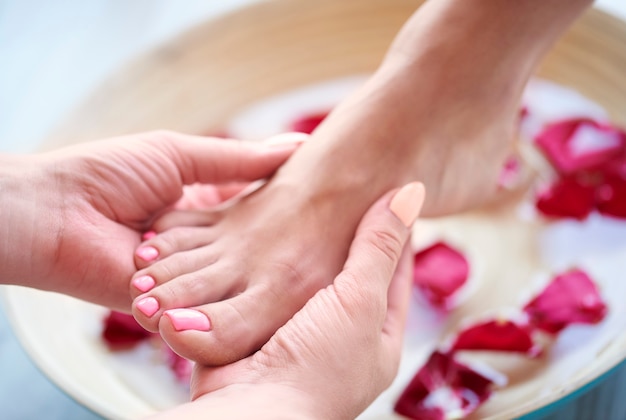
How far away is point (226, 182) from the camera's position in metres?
1.01

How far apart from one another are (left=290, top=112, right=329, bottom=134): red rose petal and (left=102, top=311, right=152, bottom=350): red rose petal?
14.7 inches

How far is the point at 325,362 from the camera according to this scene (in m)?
0.77

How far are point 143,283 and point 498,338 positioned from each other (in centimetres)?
38

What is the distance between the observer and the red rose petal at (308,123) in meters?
1.24

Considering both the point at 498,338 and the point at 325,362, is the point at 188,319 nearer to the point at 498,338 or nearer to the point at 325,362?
the point at 325,362

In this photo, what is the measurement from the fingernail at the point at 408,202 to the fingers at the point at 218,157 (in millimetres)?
153

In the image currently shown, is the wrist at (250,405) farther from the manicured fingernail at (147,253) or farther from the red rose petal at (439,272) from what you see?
the red rose petal at (439,272)

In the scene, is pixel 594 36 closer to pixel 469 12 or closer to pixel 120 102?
pixel 469 12

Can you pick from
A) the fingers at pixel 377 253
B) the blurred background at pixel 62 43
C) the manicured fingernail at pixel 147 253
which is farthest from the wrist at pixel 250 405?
the blurred background at pixel 62 43

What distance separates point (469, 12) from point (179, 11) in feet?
2.92

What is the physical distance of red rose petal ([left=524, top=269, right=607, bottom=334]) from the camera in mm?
970

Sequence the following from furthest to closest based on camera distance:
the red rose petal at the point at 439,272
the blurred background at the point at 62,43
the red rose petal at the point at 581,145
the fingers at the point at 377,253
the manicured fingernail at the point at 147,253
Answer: the blurred background at the point at 62,43, the red rose petal at the point at 581,145, the red rose petal at the point at 439,272, the manicured fingernail at the point at 147,253, the fingers at the point at 377,253

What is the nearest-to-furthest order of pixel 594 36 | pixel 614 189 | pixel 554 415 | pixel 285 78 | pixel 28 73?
pixel 554 415 → pixel 614 189 → pixel 594 36 → pixel 285 78 → pixel 28 73

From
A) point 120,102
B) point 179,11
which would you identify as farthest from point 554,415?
Answer: point 179,11
